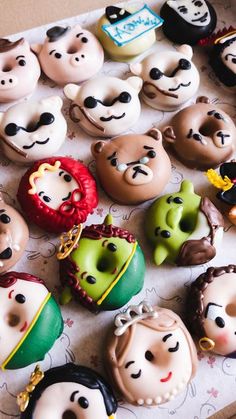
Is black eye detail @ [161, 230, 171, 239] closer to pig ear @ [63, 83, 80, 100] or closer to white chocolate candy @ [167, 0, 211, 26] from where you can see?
pig ear @ [63, 83, 80, 100]

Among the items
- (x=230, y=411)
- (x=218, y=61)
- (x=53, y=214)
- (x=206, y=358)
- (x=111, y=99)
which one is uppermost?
(x=218, y=61)

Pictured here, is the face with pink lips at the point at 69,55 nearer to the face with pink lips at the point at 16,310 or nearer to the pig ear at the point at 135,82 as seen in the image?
the pig ear at the point at 135,82

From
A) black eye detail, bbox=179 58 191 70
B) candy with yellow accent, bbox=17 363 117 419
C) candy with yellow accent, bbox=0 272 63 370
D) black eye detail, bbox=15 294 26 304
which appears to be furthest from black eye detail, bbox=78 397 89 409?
black eye detail, bbox=179 58 191 70

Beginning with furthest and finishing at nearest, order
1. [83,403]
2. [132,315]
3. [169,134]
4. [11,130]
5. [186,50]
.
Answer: [186,50] < [169,134] < [11,130] < [132,315] < [83,403]

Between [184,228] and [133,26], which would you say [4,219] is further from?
[133,26]

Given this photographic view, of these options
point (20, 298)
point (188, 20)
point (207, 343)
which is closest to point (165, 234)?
point (207, 343)

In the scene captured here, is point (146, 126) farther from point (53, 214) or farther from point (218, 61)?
point (53, 214)

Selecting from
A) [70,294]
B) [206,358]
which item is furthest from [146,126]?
[206,358]
